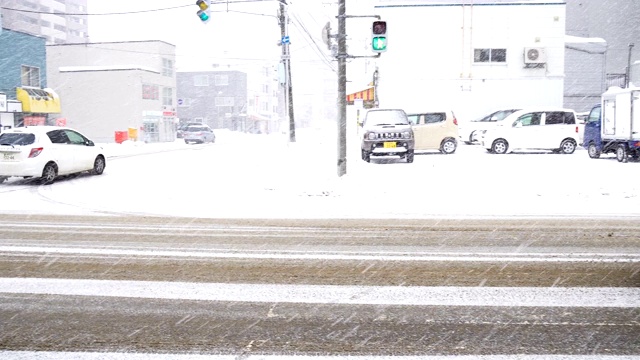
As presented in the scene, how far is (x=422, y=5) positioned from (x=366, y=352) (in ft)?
101

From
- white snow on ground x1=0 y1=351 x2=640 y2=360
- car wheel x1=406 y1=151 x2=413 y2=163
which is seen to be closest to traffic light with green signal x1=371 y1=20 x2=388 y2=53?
car wheel x1=406 y1=151 x2=413 y2=163

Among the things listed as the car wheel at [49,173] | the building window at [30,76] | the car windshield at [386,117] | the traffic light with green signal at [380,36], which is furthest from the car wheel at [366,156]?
the building window at [30,76]

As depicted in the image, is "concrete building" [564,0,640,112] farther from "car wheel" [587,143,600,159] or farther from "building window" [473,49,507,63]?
"car wheel" [587,143,600,159]

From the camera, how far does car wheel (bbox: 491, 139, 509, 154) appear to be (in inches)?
854

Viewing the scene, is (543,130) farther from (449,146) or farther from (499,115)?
(499,115)

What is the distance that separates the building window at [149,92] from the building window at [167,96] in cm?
179

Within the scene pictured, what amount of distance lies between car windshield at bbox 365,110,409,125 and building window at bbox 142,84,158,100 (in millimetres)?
34433

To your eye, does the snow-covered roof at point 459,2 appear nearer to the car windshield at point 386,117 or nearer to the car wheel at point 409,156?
the car windshield at point 386,117

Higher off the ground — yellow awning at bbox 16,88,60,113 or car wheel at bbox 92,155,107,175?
yellow awning at bbox 16,88,60,113

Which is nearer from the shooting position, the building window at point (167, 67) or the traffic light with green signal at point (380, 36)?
the traffic light with green signal at point (380, 36)

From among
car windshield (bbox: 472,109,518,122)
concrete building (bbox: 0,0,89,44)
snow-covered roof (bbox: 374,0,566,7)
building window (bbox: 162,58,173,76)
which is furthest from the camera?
concrete building (bbox: 0,0,89,44)

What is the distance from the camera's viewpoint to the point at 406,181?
528 inches

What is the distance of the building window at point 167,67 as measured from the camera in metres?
52.6

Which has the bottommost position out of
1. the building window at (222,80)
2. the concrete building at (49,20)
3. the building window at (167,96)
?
the building window at (167,96)
